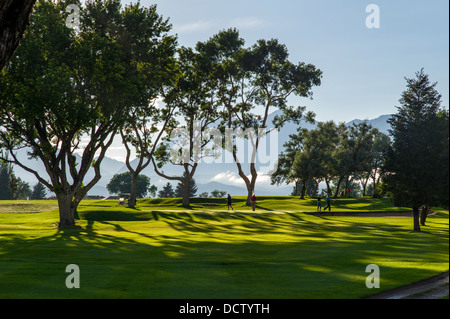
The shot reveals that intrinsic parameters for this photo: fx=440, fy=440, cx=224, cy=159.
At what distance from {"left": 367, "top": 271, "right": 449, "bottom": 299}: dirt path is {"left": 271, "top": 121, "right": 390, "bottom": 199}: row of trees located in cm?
8098

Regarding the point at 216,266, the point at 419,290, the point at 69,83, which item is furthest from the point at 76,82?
the point at 419,290

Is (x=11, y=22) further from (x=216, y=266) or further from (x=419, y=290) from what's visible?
(x=419, y=290)

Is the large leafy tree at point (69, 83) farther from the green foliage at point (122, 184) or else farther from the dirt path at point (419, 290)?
the green foliage at point (122, 184)

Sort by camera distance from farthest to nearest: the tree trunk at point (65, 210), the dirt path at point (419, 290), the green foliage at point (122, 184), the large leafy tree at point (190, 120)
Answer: the green foliage at point (122, 184), the large leafy tree at point (190, 120), the tree trunk at point (65, 210), the dirt path at point (419, 290)

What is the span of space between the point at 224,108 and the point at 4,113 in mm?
42275

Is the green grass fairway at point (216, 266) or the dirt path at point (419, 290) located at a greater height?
the dirt path at point (419, 290)

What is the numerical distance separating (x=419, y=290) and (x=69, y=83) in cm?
3252

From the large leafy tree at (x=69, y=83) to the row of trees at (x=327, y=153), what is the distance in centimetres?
5678

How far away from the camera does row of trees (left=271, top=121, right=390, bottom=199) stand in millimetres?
94938

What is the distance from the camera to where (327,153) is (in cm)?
9594

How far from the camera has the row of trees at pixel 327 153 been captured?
9494 cm

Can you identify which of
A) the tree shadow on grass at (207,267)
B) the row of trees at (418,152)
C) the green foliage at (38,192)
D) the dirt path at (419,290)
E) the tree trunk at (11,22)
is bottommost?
the green foliage at (38,192)

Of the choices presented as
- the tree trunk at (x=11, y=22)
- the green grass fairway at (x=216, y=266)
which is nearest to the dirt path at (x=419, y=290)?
the green grass fairway at (x=216, y=266)
